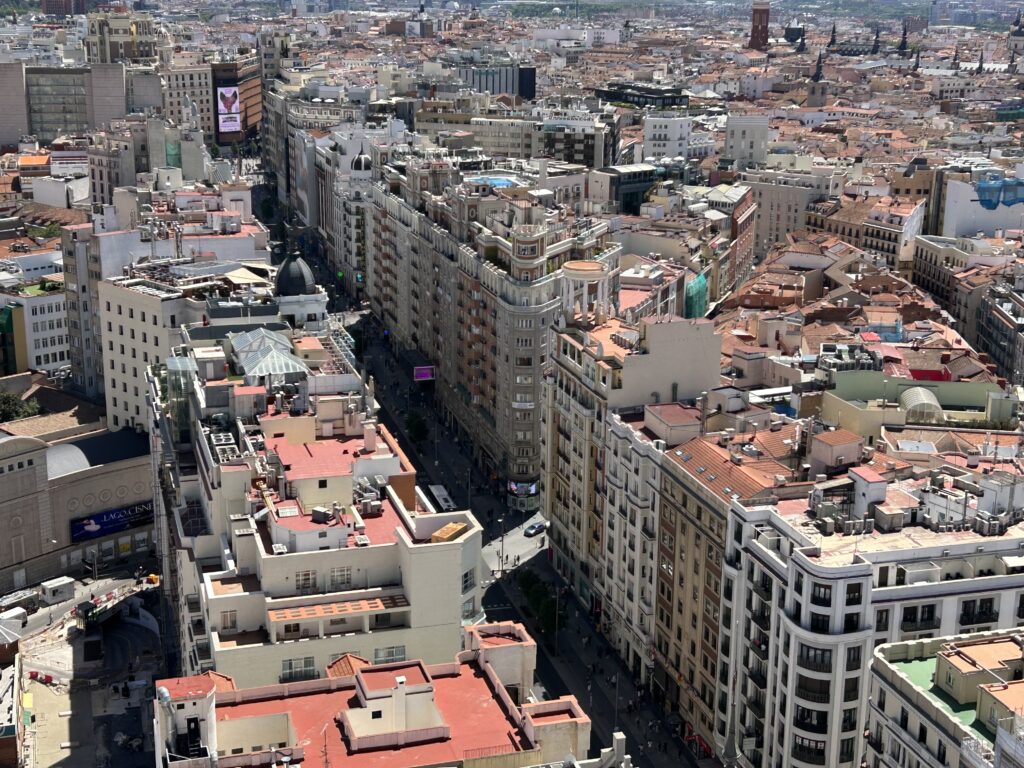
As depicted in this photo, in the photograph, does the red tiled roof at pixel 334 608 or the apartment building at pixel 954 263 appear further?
the apartment building at pixel 954 263

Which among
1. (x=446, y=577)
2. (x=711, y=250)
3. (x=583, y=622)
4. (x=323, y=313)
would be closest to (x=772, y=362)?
(x=583, y=622)

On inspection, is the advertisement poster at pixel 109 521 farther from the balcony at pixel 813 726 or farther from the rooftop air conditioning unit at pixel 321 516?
the balcony at pixel 813 726

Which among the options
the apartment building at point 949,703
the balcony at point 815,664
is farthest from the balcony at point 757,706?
the apartment building at point 949,703

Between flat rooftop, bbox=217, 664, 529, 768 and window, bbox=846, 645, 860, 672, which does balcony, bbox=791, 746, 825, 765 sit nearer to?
window, bbox=846, 645, 860, 672

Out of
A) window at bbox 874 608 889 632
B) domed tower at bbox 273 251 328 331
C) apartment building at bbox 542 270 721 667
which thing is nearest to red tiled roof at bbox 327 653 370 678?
window at bbox 874 608 889 632

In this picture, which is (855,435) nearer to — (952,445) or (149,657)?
(952,445)

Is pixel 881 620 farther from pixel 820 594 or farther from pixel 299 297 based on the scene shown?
pixel 299 297
